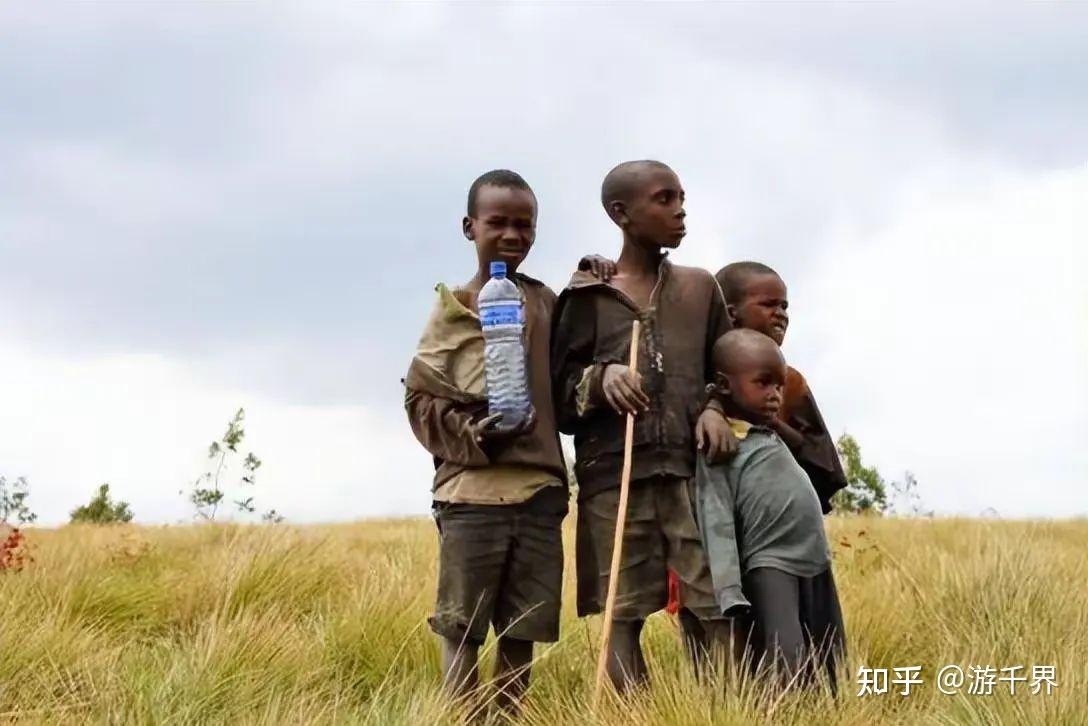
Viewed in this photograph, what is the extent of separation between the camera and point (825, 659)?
149 inches

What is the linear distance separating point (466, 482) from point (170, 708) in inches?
50.6

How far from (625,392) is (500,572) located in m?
0.79

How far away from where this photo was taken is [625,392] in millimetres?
3637

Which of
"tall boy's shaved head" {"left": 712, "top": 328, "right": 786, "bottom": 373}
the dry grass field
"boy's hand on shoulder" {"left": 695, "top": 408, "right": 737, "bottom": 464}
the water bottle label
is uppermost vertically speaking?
the water bottle label

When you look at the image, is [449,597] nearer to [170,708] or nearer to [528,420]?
[528,420]

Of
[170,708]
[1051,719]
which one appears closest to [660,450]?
[1051,719]

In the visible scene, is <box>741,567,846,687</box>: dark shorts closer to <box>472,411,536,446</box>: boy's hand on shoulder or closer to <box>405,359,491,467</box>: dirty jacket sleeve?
<box>472,411,536,446</box>: boy's hand on shoulder

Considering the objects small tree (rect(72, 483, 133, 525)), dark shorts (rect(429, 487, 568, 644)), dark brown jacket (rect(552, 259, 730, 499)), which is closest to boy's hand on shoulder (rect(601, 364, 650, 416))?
dark brown jacket (rect(552, 259, 730, 499))

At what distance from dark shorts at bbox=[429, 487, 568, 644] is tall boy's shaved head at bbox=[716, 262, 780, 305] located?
993 millimetres

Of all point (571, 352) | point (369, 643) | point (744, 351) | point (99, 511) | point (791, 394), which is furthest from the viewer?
point (99, 511)

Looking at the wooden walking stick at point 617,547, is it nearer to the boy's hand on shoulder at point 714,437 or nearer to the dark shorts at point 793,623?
the boy's hand on shoulder at point 714,437

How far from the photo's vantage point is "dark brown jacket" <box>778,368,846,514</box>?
4113 mm

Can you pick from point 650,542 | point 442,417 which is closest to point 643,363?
point 650,542

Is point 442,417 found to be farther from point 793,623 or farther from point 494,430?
point 793,623
